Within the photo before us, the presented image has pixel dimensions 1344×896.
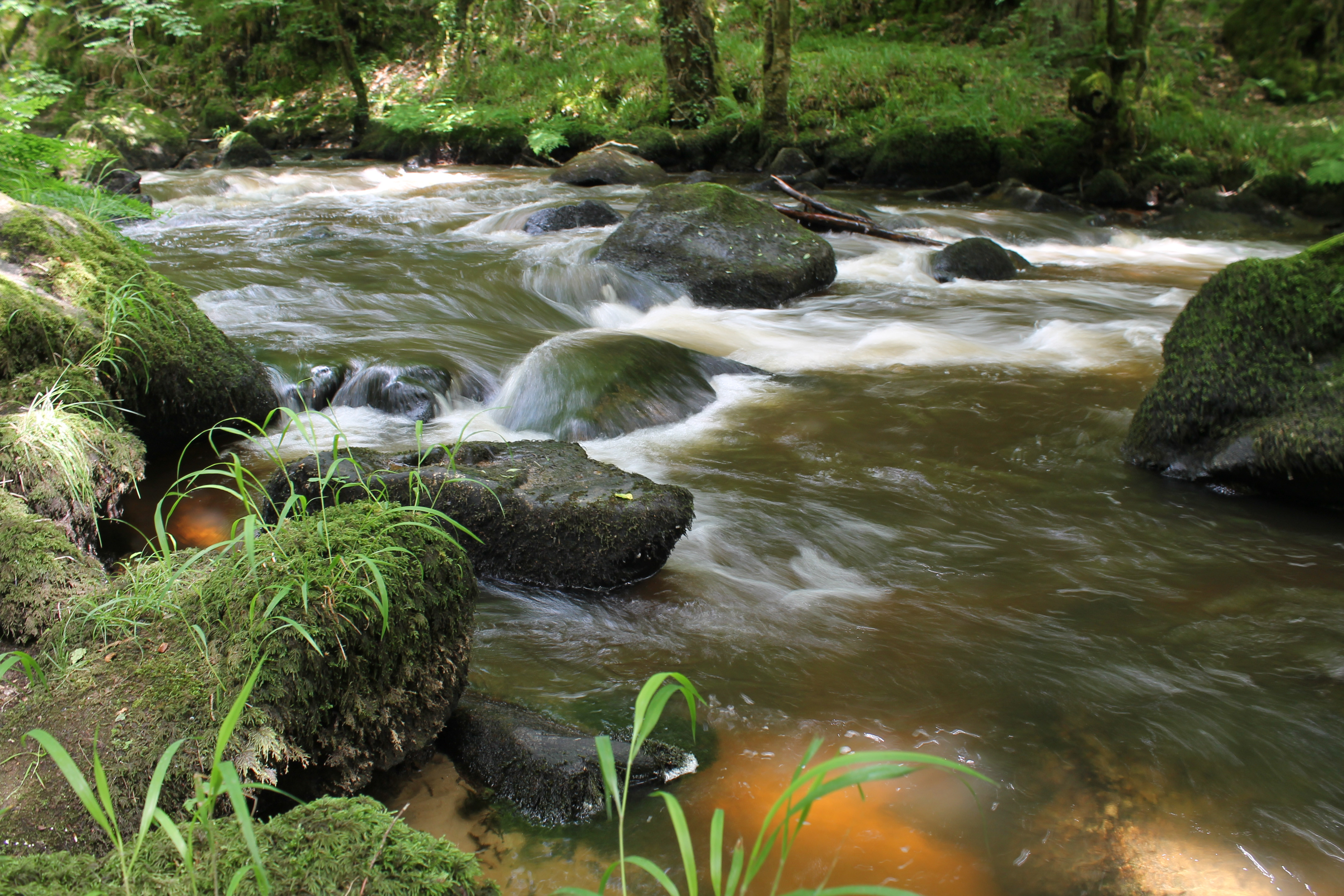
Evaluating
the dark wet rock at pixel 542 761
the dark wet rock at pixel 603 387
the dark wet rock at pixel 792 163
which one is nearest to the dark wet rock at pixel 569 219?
the dark wet rock at pixel 603 387

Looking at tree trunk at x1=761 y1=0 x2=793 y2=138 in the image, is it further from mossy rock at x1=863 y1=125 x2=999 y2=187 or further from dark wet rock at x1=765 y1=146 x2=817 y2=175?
mossy rock at x1=863 y1=125 x2=999 y2=187

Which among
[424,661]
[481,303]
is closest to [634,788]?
[424,661]

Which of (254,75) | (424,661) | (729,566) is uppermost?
(254,75)

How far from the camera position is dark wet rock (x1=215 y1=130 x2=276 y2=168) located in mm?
16641

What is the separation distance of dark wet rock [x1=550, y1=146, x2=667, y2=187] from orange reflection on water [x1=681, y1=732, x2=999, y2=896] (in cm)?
1255

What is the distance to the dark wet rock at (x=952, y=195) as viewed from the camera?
1326 cm

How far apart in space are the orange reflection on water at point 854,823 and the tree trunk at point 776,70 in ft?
44.5

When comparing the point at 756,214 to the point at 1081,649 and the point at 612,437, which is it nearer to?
the point at 612,437

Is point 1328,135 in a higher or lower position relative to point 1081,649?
higher

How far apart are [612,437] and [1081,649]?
2877 mm

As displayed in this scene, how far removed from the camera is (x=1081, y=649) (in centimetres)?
311

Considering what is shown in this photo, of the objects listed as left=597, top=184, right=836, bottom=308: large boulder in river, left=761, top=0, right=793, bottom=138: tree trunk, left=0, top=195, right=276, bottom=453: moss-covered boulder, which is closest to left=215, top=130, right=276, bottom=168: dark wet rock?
left=761, top=0, right=793, bottom=138: tree trunk

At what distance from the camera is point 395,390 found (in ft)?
18.3

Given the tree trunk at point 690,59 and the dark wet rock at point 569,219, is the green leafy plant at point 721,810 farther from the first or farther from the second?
the tree trunk at point 690,59
